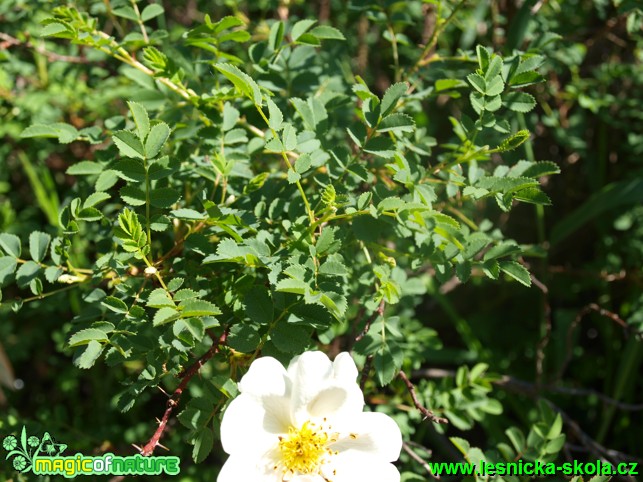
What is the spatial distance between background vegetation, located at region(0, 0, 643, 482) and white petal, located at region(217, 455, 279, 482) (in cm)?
8

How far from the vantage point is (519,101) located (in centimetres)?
116

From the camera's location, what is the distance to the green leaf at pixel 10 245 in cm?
112

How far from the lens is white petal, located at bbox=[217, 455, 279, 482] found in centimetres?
89

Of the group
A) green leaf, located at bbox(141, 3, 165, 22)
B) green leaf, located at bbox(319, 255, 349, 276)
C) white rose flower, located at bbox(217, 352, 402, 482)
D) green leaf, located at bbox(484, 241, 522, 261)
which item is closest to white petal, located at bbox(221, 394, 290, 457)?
white rose flower, located at bbox(217, 352, 402, 482)

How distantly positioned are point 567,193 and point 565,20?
561mm

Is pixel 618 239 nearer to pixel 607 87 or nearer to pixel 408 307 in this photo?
pixel 607 87

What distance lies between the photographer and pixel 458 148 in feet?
3.72

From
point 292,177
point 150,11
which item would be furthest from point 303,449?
point 150,11

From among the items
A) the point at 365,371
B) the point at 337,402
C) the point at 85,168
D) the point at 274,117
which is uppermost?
the point at 274,117

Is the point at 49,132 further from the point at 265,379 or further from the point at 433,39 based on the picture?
the point at 433,39

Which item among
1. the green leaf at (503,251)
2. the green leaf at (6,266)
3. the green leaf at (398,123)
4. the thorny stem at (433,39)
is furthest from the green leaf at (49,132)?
the green leaf at (503,251)

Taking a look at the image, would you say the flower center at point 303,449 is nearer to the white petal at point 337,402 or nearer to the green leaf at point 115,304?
the white petal at point 337,402

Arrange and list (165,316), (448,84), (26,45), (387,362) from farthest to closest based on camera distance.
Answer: (26,45) < (448,84) < (387,362) < (165,316)

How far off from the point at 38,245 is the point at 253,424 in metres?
0.53
